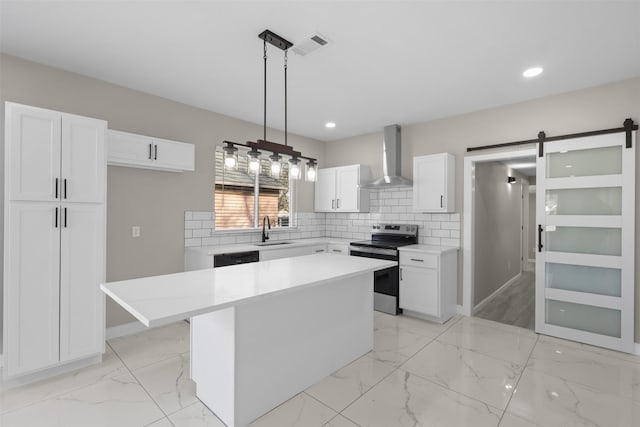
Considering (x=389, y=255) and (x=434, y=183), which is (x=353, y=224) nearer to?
(x=389, y=255)

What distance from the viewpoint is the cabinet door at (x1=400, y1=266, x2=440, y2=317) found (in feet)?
12.1

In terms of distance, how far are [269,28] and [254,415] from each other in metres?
2.68

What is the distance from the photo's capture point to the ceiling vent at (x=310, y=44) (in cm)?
230

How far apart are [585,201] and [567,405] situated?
2.11 m

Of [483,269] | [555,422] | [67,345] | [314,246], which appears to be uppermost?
[314,246]

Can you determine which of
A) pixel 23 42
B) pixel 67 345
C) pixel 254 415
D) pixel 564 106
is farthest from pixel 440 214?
pixel 23 42

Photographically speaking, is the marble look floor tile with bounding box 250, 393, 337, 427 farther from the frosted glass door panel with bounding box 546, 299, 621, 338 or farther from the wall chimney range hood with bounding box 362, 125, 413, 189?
the wall chimney range hood with bounding box 362, 125, 413, 189

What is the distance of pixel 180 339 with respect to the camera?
3238 mm

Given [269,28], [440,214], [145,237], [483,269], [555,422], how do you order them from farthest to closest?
[483,269]
[440,214]
[145,237]
[269,28]
[555,422]

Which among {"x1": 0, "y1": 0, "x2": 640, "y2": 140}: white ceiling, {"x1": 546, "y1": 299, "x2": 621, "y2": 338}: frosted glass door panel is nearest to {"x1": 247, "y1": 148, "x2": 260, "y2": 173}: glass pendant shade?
{"x1": 0, "y1": 0, "x2": 640, "y2": 140}: white ceiling

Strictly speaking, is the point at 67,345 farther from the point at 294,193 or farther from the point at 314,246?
the point at 294,193

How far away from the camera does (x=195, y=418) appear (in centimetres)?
201

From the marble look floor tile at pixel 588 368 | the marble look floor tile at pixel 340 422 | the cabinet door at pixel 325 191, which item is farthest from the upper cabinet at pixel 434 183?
the marble look floor tile at pixel 340 422

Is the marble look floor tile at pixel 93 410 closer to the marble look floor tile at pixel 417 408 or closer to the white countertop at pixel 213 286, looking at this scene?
the white countertop at pixel 213 286
